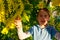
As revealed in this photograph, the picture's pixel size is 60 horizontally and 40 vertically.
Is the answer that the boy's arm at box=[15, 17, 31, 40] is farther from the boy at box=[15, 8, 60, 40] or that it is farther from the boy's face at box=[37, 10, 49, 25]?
the boy's face at box=[37, 10, 49, 25]

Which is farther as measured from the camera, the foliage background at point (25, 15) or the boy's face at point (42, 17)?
the boy's face at point (42, 17)

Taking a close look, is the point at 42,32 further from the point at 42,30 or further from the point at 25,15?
the point at 25,15

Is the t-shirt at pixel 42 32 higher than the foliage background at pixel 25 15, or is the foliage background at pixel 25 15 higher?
the foliage background at pixel 25 15

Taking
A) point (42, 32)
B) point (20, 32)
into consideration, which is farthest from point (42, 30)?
point (20, 32)

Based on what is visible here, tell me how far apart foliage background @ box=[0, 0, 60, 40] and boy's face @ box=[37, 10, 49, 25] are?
1.4 inches

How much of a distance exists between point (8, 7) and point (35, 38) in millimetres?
331

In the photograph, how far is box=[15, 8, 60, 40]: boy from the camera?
3.71 ft

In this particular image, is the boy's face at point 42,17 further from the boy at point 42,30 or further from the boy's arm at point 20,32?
the boy's arm at point 20,32

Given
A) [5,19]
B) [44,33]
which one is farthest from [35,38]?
[5,19]

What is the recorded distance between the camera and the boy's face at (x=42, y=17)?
113 cm

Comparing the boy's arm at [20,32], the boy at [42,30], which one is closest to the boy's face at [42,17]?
the boy at [42,30]

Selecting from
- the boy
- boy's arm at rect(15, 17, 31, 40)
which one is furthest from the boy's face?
boy's arm at rect(15, 17, 31, 40)

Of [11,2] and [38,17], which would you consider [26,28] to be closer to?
[38,17]

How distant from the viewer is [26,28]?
1156mm
